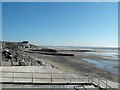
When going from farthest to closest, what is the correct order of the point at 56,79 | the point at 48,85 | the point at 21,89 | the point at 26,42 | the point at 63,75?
the point at 26,42
the point at 63,75
the point at 56,79
the point at 48,85
the point at 21,89

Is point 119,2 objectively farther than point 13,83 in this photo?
No

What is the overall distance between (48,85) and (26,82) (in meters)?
1.16

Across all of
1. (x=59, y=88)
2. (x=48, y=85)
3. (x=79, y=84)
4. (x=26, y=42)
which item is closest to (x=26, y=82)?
(x=48, y=85)

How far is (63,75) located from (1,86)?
476 cm

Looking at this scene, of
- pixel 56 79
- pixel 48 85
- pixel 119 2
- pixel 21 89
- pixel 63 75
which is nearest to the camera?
pixel 119 2

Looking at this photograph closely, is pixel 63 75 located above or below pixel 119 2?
below

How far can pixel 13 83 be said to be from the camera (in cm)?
1074

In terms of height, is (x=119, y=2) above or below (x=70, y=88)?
above

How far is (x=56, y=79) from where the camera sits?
12367 millimetres

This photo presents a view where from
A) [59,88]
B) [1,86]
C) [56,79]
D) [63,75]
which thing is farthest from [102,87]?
[1,86]

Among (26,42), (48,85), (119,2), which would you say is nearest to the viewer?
(119,2)

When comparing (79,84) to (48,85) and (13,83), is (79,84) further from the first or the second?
(13,83)

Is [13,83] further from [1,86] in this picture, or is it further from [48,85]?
[48,85]

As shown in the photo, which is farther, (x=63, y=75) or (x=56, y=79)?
(x=63, y=75)
